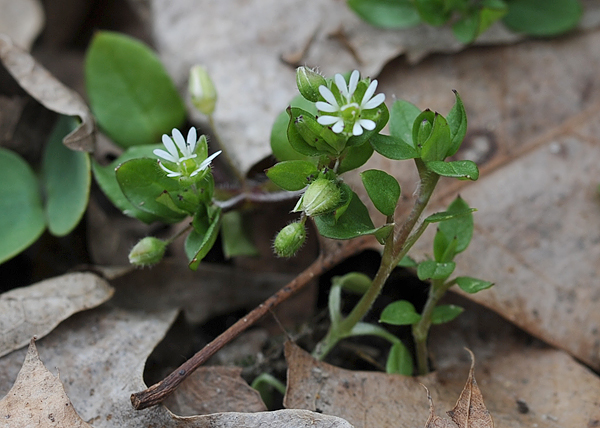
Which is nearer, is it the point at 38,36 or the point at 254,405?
the point at 254,405

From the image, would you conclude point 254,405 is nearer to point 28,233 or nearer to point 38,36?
point 28,233

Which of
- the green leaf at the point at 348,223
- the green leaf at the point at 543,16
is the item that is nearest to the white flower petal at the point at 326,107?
the green leaf at the point at 348,223

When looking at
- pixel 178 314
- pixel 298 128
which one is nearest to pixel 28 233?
pixel 178 314

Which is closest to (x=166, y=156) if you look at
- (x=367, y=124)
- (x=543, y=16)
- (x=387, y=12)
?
(x=367, y=124)

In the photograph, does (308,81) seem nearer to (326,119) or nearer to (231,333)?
(326,119)

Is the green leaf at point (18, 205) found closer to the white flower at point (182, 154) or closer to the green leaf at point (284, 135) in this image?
the white flower at point (182, 154)
